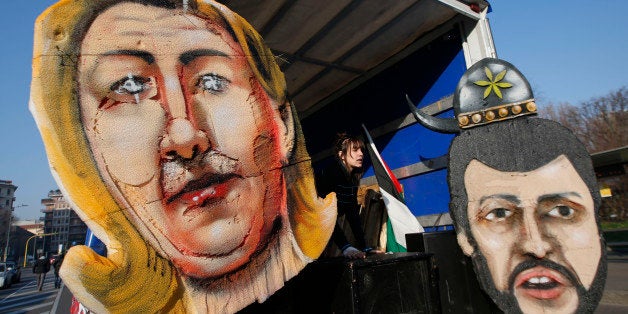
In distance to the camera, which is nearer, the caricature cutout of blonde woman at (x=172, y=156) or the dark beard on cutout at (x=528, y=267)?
the caricature cutout of blonde woman at (x=172, y=156)

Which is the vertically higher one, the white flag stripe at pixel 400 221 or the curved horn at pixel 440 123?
the curved horn at pixel 440 123

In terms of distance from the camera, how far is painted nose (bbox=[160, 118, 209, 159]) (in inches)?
64.7

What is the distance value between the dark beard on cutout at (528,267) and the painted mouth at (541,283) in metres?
0.03

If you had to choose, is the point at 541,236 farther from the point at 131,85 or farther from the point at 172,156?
the point at 131,85

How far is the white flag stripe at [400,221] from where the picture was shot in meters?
3.38

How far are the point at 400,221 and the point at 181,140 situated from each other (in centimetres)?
242

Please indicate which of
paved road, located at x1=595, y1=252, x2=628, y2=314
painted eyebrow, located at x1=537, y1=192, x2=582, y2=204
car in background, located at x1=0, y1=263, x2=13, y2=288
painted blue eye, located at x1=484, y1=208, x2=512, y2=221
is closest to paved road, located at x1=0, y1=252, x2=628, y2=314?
paved road, located at x1=595, y1=252, x2=628, y2=314

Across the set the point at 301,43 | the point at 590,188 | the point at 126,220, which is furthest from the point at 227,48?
the point at 590,188

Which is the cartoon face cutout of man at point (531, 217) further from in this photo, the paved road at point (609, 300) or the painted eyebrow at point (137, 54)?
the paved road at point (609, 300)

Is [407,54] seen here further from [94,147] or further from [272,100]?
[94,147]

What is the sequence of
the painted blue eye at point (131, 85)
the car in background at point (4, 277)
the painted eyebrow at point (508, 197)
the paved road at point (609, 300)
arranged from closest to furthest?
the painted blue eye at point (131, 85) → the painted eyebrow at point (508, 197) → the paved road at point (609, 300) → the car in background at point (4, 277)

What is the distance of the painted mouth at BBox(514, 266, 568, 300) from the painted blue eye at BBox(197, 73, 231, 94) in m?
2.40

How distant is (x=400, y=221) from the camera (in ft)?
11.2

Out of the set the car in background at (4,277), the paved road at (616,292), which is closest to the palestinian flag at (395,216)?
the paved road at (616,292)
